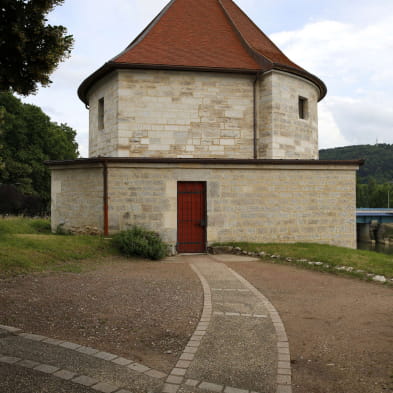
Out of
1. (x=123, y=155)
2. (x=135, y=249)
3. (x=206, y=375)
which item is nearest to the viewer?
→ (x=206, y=375)

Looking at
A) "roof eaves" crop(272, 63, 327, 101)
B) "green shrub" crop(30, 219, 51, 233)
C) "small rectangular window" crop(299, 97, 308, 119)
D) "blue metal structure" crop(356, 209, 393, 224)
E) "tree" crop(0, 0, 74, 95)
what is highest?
"roof eaves" crop(272, 63, 327, 101)

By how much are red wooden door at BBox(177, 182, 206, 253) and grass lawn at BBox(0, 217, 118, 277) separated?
2.52 meters

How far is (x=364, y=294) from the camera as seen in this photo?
752 cm

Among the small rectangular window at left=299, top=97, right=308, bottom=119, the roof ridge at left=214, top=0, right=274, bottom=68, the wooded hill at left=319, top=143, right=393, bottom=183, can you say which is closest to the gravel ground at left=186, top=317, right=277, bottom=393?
the roof ridge at left=214, top=0, right=274, bottom=68

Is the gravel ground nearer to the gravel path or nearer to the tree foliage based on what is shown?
the gravel path

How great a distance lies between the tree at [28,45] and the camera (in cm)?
723

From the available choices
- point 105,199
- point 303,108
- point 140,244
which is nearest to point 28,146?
point 105,199

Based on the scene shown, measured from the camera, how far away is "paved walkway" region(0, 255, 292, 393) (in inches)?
139

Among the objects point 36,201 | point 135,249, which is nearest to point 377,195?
point 36,201

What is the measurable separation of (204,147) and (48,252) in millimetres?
7675

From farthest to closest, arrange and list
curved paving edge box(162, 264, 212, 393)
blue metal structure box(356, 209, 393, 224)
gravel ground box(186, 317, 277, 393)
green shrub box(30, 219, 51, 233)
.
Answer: blue metal structure box(356, 209, 393, 224) → green shrub box(30, 219, 51, 233) → gravel ground box(186, 317, 277, 393) → curved paving edge box(162, 264, 212, 393)

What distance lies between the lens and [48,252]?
33.4ft

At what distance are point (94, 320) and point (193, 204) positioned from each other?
27.3ft

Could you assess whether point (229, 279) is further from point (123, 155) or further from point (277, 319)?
point (123, 155)
